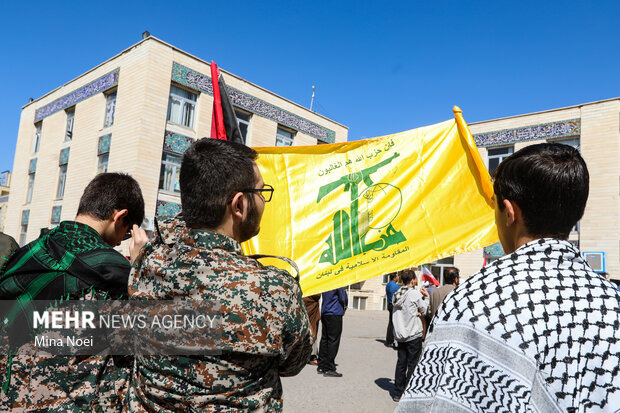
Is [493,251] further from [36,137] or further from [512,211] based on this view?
[36,137]

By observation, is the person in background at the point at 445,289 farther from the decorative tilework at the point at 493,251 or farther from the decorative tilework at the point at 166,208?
the decorative tilework at the point at 493,251

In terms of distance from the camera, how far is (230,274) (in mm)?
1353

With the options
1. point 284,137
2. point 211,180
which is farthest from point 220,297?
point 284,137

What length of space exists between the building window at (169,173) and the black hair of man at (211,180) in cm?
1706

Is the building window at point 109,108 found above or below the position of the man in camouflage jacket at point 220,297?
above

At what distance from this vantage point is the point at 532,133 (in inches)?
838

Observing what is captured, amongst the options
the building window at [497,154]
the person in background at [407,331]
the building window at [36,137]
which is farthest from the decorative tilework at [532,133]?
the building window at [36,137]

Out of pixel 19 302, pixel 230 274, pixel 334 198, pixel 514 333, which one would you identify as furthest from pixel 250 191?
pixel 334 198

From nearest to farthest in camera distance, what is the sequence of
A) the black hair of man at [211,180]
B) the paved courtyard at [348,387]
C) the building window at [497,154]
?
the black hair of man at [211,180]
the paved courtyard at [348,387]
the building window at [497,154]

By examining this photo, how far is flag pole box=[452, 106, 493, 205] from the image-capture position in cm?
300

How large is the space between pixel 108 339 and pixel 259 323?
29.8 inches

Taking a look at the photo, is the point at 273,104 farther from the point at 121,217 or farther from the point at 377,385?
the point at 121,217

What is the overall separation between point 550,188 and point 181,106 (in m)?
18.7

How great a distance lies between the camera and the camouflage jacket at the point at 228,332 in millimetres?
1307
